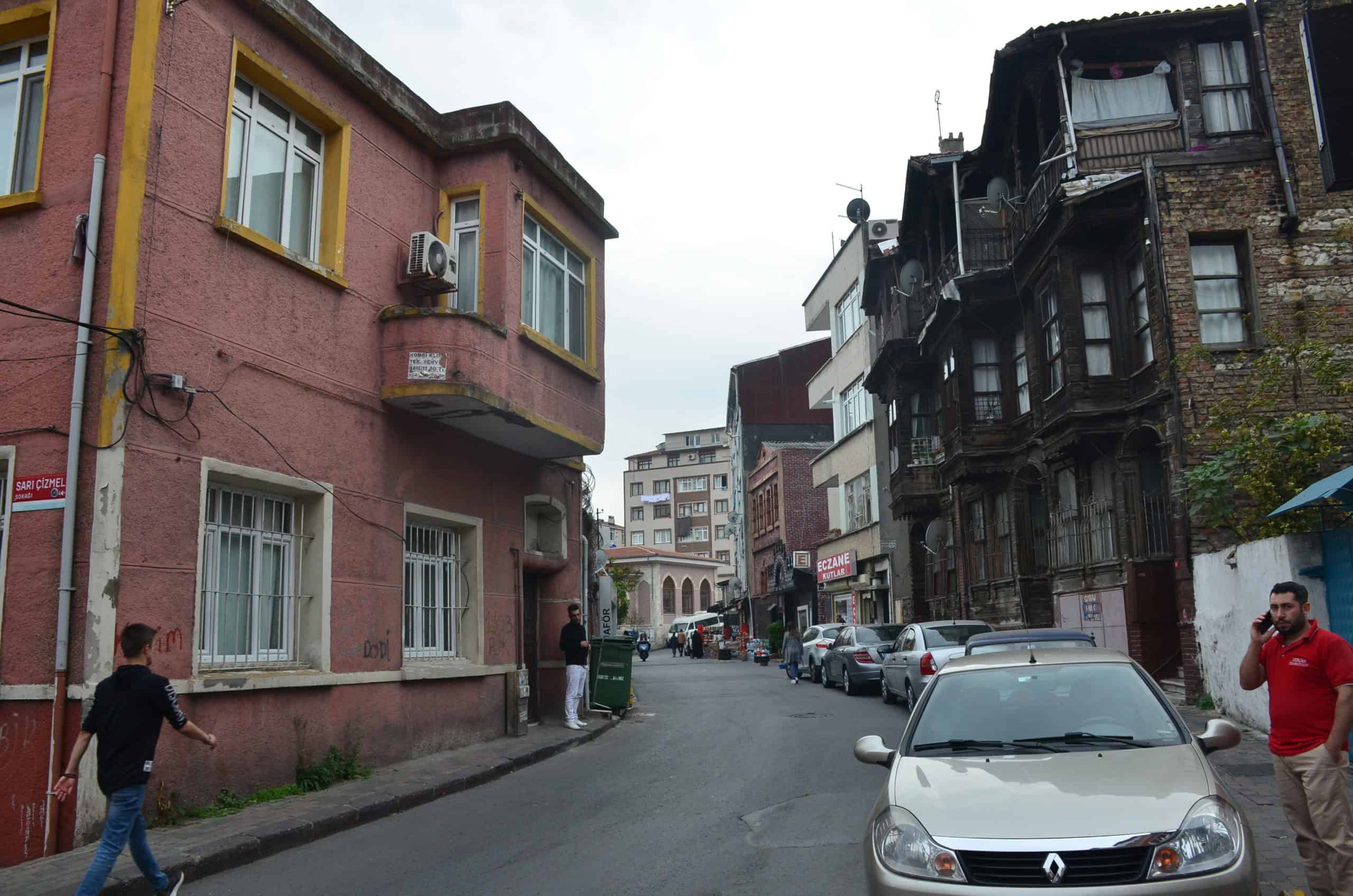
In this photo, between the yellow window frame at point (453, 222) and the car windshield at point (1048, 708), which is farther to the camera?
the yellow window frame at point (453, 222)

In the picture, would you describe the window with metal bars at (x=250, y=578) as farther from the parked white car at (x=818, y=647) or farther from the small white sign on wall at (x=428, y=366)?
the parked white car at (x=818, y=647)

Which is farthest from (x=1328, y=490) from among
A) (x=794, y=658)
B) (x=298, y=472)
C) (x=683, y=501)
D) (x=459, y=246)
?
(x=683, y=501)

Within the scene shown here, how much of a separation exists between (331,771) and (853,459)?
30.3 meters

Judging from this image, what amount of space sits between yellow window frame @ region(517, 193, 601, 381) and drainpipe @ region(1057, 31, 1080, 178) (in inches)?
342

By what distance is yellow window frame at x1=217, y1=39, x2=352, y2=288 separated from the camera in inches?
404

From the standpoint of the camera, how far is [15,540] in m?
8.55

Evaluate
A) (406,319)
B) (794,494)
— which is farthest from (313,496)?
(794,494)

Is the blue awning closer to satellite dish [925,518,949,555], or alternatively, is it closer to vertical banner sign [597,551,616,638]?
vertical banner sign [597,551,616,638]

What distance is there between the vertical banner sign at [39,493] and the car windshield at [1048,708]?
6.84 m

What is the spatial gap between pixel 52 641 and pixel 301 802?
2611 mm

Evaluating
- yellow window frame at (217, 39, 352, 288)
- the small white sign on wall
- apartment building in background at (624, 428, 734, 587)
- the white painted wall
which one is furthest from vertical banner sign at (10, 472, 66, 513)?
apartment building in background at (624, 428, 734, 587)

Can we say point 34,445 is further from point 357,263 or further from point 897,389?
point 897,389

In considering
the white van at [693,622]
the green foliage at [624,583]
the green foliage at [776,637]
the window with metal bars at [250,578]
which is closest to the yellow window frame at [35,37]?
the window with metal bars at [250,578]

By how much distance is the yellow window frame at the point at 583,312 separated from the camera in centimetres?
1414
